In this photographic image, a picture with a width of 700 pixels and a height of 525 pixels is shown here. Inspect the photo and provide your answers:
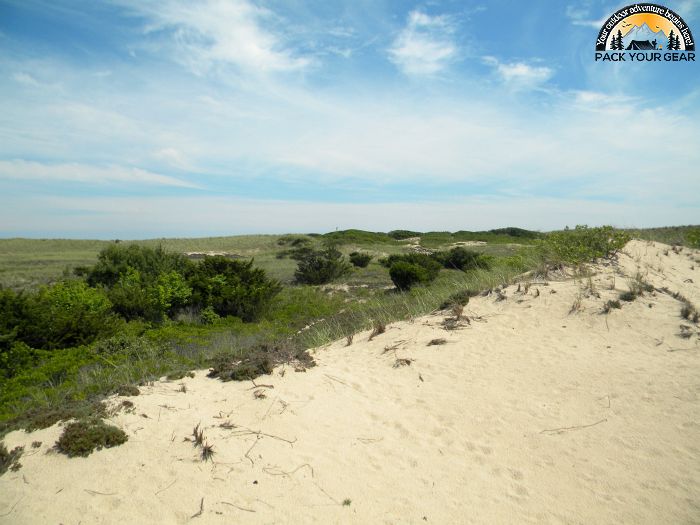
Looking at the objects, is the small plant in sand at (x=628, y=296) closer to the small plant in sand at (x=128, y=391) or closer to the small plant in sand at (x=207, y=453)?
the small plant in sand at (x=207, y=453)

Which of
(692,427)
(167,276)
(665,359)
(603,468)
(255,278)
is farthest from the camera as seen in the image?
(255,278)

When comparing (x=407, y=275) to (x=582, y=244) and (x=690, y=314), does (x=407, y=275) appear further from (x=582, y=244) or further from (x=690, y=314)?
(x=690, y=314)

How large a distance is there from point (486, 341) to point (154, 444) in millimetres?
5463

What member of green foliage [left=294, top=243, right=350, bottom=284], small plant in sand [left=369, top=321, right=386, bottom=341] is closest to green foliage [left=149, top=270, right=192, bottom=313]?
small plant in sand [left=369, top=321, right=386, bottom=341]

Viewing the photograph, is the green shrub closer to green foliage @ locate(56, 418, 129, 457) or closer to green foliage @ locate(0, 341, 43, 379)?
green foliage @ locate(0, 341, 43, 379)

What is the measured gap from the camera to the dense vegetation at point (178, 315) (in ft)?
19.6

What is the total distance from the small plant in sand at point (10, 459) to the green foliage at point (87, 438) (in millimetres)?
301

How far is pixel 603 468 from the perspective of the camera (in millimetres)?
3982

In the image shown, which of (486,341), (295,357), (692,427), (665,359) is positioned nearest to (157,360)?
(295,357)

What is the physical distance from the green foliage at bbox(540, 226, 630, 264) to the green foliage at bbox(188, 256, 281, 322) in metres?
7.86

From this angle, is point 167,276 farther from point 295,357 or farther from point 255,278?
point 295,357

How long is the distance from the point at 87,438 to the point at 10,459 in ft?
2.00

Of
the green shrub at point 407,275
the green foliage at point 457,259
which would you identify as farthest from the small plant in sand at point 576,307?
the green foliage at point 457,259

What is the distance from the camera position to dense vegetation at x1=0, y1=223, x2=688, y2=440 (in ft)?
19.6
